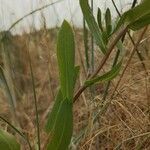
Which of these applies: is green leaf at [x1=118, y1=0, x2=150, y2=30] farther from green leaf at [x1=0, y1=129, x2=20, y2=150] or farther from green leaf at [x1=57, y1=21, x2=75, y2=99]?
green leaf at [x1=0, y1=129, x2=20, y2=150]

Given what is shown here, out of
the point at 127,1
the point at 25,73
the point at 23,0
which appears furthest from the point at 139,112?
the point at 25,73

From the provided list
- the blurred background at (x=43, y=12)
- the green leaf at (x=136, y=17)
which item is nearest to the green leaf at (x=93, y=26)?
the green leaf at (x=136, y=17)

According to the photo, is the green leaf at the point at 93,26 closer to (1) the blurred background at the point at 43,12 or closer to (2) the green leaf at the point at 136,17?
(2) the green leaf at the point at 136,17

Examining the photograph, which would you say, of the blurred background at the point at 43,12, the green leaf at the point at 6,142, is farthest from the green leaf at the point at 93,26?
the blurred background at the point at 43,12

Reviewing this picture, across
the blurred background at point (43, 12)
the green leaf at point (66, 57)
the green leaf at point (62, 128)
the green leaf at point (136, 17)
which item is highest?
the blurred background at point (43, 12)

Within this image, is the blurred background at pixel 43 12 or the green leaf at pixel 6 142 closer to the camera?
the green leaf at pixel 6 142

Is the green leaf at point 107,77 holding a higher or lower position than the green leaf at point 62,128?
higher

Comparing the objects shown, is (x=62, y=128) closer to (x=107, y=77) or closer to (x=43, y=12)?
(x=107, y=77)
